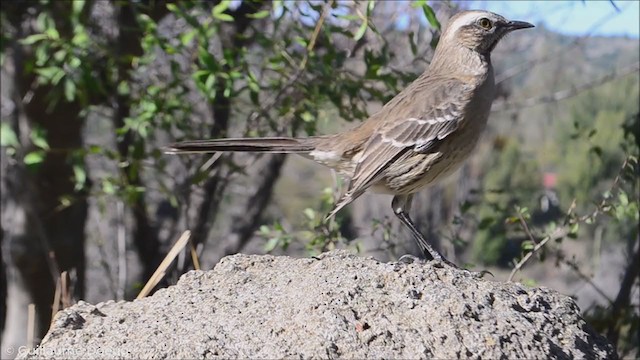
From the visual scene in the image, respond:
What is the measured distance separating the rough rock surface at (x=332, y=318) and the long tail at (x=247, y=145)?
4.82 ft

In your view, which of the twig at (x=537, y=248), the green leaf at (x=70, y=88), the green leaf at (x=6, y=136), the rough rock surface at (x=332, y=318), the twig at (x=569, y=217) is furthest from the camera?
the green leaf at (x=6, y=136)

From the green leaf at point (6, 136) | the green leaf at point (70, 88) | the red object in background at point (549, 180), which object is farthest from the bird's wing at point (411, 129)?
the red object in background at point (549, 180)

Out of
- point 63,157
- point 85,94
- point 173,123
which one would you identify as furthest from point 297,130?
point 63,157

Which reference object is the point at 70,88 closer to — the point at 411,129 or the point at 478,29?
the point at 411,129

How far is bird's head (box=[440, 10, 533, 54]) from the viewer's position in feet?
19.4

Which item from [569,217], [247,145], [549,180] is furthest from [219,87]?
[549,180]

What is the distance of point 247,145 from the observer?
18.0 ft


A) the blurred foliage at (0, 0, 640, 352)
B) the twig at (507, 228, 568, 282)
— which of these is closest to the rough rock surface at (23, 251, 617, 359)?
the twig at (507, 228, 568, 282)

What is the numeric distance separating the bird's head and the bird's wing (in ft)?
1.30

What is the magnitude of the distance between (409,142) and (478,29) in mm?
931

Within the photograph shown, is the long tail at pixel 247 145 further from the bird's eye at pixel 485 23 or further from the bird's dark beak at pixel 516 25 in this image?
the bird's dark beak at pixel 516 25

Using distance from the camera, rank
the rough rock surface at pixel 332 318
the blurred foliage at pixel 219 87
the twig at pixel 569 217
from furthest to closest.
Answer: the blurred foliage at pixel 219 87 → the twig at pixel 569 217 → the rough rock surface at pixel 332 318

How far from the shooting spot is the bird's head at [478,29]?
5.92m

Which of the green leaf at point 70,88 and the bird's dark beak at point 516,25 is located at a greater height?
the bird's dark beak at point 516,25
